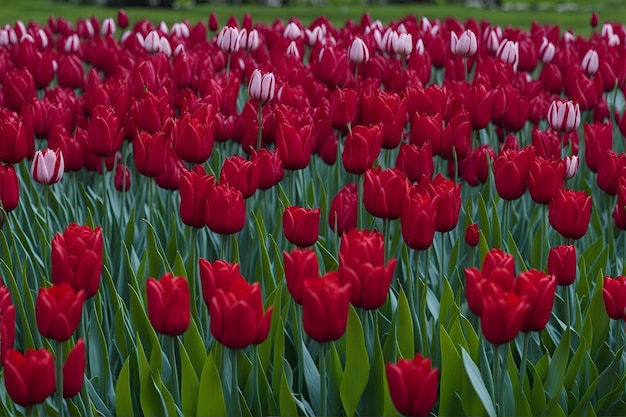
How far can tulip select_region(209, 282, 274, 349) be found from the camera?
196 centimetres

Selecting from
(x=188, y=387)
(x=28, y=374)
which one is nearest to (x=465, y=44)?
(x=188, y=387)

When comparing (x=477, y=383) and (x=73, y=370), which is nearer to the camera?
(x=73, y=370)

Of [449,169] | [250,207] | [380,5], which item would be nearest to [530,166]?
[449,169]

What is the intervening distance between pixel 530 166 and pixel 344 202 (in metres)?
0.66

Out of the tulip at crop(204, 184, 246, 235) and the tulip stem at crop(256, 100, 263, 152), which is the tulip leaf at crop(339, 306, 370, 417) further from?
the tulip stem at crop(256, 100, 263, 152)

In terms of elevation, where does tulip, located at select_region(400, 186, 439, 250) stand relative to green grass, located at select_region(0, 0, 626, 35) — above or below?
above

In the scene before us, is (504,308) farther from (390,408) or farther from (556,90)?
(556,90)

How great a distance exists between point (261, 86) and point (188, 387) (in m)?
1.63

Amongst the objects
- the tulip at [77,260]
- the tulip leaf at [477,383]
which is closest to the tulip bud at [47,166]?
the tulip at [77,260]

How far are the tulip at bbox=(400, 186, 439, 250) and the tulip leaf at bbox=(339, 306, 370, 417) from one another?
272 millimetres

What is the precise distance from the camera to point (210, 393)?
7.86 ft

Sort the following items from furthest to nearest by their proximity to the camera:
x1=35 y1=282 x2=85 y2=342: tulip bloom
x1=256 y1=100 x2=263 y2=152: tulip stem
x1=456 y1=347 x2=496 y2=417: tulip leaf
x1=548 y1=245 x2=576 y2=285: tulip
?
x1=256 y1=100 x2=263 y2=152: tulip stem
x1=548 y1=245 x2=576 y2=285: tulip
x1=456 y1=347 x2=496 y2=417: tulip leaf
x1=35 y1=282 x2=85 y2=342: tulip bloom

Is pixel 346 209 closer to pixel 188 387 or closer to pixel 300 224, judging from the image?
pixel 300 224

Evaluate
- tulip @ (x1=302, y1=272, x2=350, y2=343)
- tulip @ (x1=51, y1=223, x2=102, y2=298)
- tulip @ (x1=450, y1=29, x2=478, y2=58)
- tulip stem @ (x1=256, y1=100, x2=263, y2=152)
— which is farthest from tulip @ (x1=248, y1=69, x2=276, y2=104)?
tulip @ (x1=302, y1=272, x2=350, y2=343)
